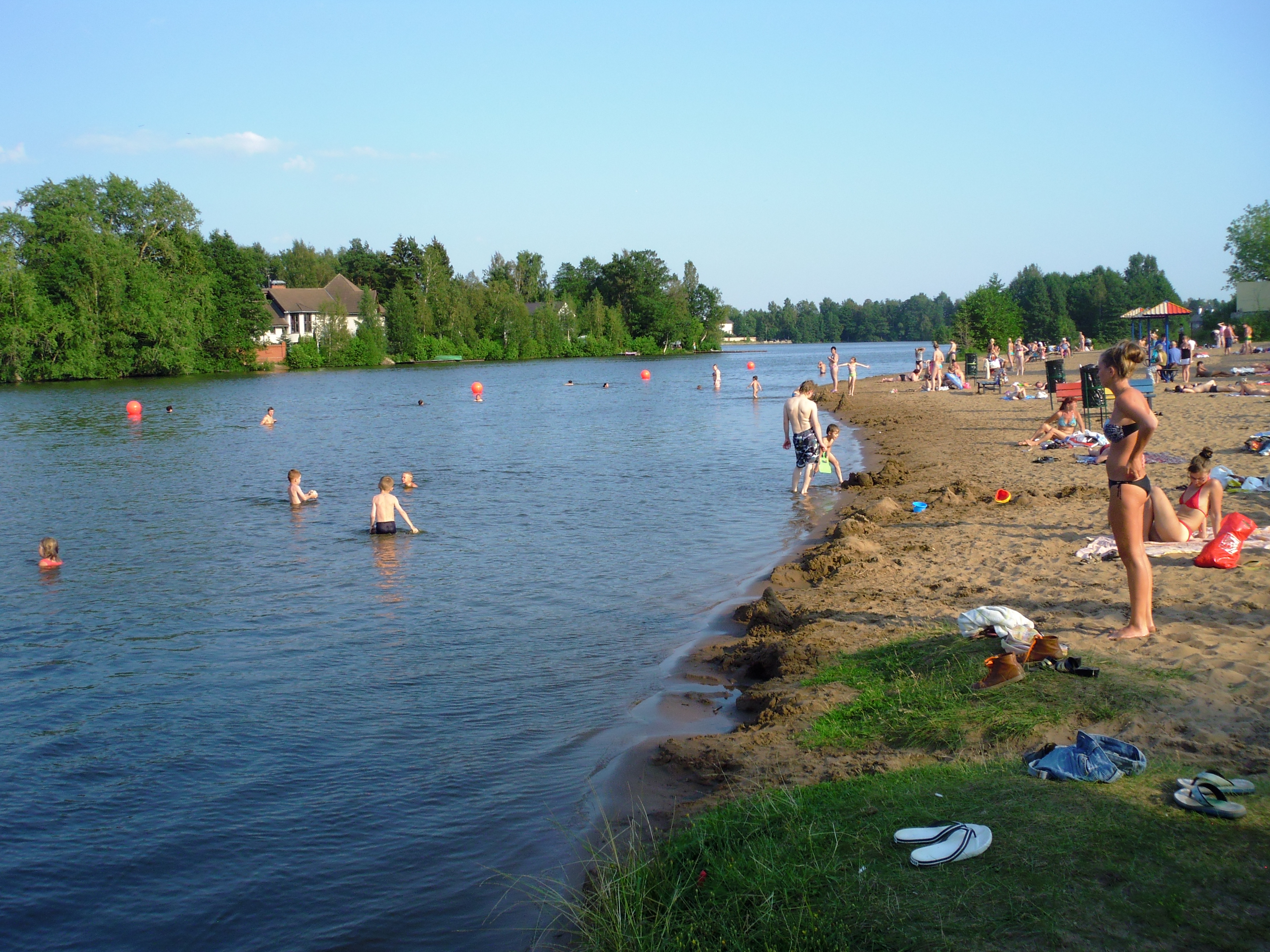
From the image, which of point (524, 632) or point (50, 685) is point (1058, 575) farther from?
point (50, 685)

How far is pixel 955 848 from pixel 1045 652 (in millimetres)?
2412

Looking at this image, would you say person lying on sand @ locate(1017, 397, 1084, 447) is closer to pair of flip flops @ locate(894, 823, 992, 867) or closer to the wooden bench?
the wooden bench

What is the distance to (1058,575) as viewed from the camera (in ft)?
27.2

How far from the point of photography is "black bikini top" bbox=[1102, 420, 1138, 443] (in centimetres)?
614

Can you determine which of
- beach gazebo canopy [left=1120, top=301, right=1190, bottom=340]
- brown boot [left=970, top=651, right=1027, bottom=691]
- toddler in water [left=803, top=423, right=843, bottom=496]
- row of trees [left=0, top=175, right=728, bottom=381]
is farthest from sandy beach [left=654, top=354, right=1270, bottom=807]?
row of trees [left=0, top=175, right=728, bottom=381]

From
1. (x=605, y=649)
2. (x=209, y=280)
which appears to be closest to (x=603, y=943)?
(x=605, y=649)

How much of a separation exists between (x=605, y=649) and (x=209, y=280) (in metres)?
76.6

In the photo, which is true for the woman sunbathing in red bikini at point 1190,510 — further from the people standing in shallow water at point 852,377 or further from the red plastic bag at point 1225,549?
the people standing in shallow water at point 852,377

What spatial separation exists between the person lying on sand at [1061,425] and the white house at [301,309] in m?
79.3

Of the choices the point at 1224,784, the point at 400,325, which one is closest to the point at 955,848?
the point at 1224,784

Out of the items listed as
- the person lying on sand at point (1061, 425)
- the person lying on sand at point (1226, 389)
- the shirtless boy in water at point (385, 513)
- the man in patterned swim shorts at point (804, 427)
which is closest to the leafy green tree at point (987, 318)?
the person lying on sand at point (1226, 389)

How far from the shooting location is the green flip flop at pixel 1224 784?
153 inches

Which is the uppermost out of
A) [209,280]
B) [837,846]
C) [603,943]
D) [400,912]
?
[209,280]

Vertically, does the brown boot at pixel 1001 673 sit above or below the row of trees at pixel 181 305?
below
